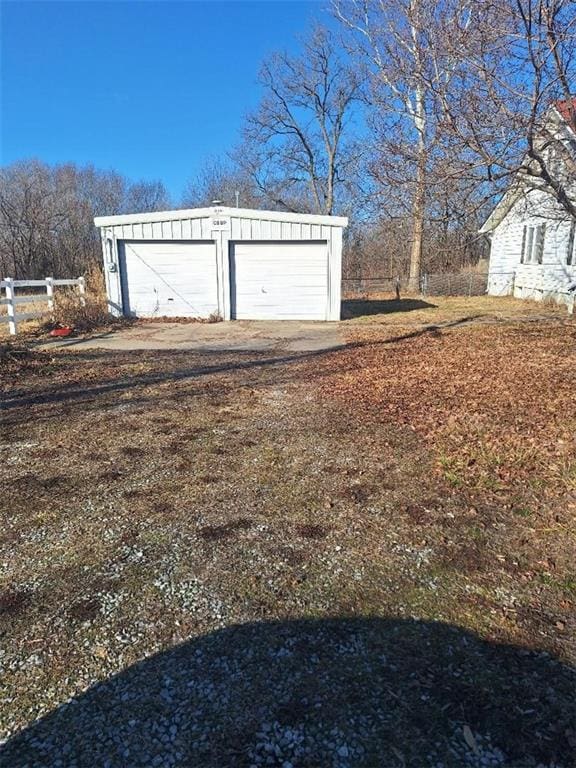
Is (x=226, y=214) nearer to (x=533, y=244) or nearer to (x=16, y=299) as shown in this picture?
(x=16, y=299)

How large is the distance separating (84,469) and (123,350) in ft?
20.5

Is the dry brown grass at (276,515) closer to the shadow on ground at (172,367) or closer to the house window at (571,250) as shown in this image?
the shadow on ground at (172,367)

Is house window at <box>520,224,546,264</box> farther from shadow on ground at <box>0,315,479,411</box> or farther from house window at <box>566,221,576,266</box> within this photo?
shadow on ground at <box>0,315,479,411</box>

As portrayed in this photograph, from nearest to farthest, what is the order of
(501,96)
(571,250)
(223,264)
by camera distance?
(501,96)
(223,264)
(571,250)

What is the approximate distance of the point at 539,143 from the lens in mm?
7418

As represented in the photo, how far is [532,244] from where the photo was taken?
1742cm

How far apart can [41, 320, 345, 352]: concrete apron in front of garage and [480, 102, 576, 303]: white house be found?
521 cm

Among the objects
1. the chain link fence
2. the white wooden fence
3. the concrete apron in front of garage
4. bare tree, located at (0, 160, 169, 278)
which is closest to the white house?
the chain link fence

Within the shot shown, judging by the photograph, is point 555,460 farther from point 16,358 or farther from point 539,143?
point 16,358

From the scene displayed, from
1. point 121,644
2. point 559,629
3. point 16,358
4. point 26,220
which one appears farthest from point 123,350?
point 26,220

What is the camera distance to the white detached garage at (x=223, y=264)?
13.5 m


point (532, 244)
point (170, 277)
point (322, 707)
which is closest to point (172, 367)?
point (322, 707)

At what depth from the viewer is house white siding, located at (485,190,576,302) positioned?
13.9 meters

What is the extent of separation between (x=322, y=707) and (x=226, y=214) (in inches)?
520
